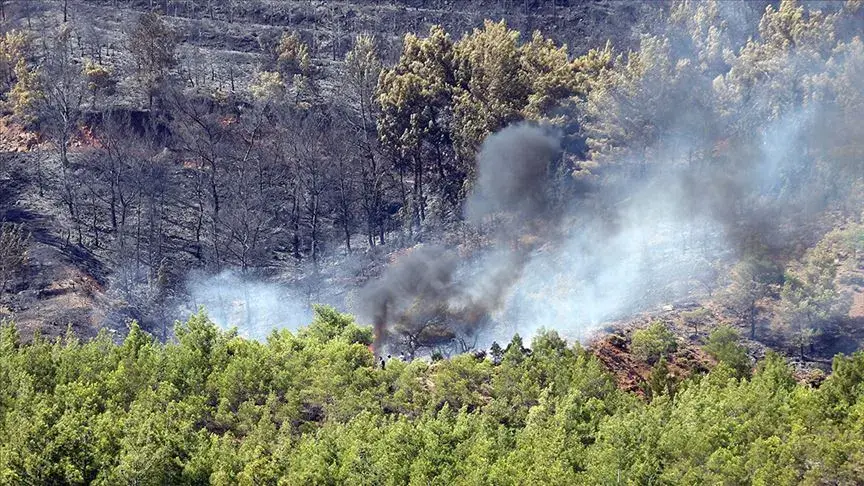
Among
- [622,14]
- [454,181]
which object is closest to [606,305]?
[454,181]

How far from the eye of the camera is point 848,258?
59.2 metres

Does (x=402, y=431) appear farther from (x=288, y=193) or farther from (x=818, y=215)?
(x=288, y=193)

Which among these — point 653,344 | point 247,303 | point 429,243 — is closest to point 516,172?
point 429,243

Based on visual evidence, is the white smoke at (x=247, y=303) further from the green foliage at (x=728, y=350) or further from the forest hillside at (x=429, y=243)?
the green foliage at (x=728, y=350)

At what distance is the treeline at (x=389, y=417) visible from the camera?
40156 millimetres

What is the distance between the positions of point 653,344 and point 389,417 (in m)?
13.4

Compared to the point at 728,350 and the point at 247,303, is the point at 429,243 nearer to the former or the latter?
the point at 247,303

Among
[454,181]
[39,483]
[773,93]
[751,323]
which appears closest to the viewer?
[39,483]

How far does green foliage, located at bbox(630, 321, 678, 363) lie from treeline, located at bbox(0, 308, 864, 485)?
284cm

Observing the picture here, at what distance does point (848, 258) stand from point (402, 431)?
27.6 metres

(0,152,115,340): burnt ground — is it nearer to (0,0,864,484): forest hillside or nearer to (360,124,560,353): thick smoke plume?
(0,0,864,484): forest hillside

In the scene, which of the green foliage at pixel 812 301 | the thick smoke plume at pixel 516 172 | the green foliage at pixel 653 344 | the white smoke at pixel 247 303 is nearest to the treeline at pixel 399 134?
the thick smoke plume at pixel 516 172

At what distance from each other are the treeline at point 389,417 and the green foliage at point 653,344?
284 centimetres

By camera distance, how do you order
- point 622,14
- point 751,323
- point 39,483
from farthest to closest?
1. point 622,14
2. point 751,323
3. point 39,483
